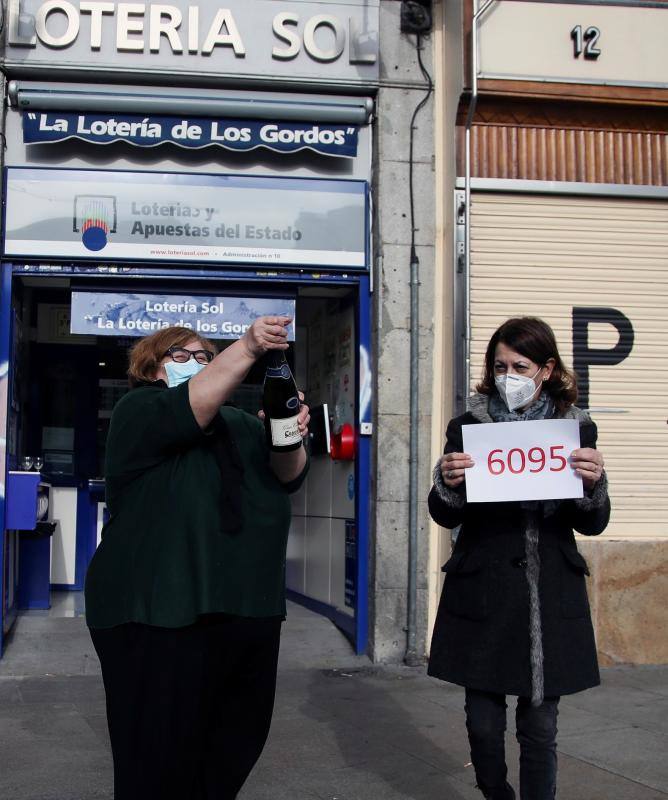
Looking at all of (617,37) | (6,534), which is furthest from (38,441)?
(617,37)

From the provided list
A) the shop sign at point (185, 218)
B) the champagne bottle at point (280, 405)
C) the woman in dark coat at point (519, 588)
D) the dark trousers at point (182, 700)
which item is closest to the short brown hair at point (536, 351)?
the woman in dark coat at point (519, 588)

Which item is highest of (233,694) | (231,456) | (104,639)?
(231,456)

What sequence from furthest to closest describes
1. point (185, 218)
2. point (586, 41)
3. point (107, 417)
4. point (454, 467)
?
point (107, 417), point (586, 41), point (185, 218), point (454, 467)

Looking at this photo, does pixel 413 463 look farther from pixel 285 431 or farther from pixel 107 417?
pixel 285 431

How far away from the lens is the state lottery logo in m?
7.14

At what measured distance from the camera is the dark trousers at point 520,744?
3.41 metres

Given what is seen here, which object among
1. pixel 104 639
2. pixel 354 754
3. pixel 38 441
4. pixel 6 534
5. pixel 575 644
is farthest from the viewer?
pixel 38 441

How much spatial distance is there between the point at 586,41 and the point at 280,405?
5444 millimetres

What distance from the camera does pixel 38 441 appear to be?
913 cm

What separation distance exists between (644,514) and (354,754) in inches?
130

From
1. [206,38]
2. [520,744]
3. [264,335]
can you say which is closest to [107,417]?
[206,38]

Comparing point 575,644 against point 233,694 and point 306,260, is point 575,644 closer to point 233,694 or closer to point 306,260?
point 233,694

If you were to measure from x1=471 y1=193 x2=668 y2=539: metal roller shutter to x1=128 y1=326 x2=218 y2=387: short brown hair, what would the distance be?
4282 millimetres

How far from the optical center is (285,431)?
9.93 ft
